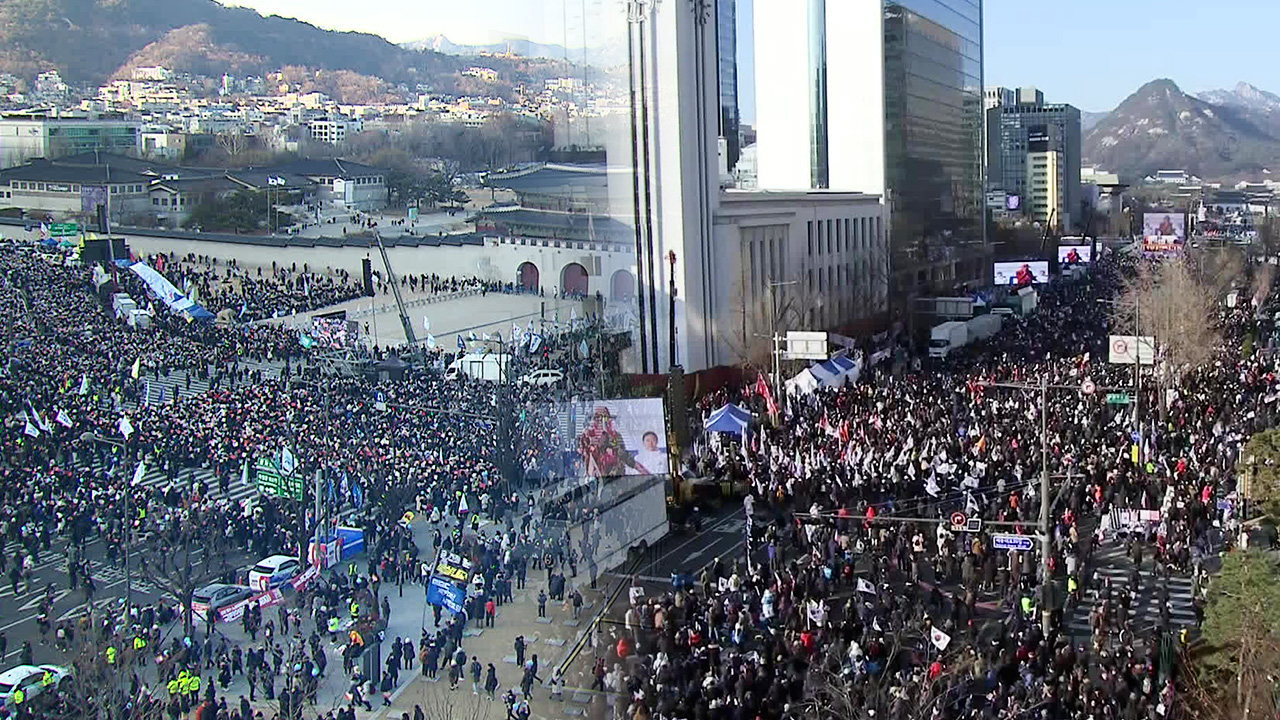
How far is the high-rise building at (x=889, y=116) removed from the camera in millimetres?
59094

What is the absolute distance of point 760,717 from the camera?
13844 millimetres

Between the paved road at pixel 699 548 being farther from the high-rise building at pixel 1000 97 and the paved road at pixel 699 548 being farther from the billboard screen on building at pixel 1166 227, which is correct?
the high-rise building at pixel 1000 97

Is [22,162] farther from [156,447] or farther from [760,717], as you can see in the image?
[760,717]

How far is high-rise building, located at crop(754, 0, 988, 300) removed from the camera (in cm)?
5909

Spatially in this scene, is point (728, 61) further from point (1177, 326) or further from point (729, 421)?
point (729, 421)

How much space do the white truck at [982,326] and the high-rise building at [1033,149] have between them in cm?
8832

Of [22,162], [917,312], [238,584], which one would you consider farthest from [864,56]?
[238,584]

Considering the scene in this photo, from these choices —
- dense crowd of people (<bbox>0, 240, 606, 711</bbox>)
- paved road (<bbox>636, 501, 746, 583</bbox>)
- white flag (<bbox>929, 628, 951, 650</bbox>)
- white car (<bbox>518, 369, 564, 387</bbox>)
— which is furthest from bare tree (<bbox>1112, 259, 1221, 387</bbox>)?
white flag (<bbox>929, 628, 951, 650</bbox>)

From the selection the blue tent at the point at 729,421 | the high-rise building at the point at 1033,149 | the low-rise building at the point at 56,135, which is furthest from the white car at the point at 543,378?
the high-rise building at the point at 1033,149

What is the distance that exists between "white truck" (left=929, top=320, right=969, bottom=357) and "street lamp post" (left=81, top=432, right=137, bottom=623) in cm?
3122

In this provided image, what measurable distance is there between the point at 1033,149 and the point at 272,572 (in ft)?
462

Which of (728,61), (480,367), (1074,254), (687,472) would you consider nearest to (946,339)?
(687,472)

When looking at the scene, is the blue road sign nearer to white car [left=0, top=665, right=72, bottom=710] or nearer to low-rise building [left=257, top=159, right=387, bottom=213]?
white car [left=0, top=665, right=72, bottom=710]

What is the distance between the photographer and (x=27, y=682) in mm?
14094
